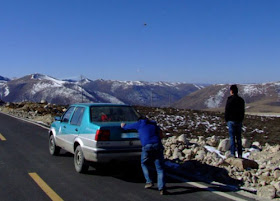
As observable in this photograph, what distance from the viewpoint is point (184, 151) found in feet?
32.6

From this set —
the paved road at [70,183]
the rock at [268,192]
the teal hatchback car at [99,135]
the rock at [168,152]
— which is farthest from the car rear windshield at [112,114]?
the rock at [268,192]

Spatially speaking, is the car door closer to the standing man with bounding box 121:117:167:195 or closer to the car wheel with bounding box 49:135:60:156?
the car wheel with bounding box 49:135:60:156

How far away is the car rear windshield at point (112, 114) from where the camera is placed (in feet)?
25.6

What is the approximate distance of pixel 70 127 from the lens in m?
8.51

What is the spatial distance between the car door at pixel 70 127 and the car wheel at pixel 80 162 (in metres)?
0.44

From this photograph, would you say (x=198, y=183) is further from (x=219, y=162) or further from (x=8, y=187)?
(x=8, y=187)

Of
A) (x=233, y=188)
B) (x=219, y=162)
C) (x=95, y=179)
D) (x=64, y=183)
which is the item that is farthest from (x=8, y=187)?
(x=219, y=162)

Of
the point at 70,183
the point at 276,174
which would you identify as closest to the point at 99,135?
the point at 70,183

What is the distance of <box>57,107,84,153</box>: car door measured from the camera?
8.20 metres

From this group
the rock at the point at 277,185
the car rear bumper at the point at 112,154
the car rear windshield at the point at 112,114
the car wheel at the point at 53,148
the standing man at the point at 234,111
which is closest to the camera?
the rock at the point at 277,185

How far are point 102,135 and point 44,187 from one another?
1556 millimetres

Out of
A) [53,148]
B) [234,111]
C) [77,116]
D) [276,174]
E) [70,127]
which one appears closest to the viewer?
[276,174]

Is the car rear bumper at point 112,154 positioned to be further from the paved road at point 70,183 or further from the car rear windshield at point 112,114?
the car rear windshield at point 112,114

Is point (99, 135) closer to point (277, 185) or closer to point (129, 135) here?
point (129, 135)
